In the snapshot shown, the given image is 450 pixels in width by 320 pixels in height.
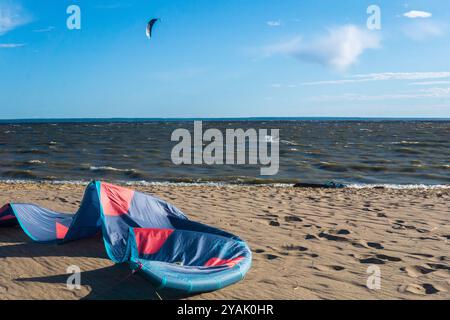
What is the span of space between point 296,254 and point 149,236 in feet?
6.16

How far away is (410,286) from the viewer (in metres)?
4.59

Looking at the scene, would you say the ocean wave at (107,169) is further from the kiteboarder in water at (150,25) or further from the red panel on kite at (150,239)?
the red panel on kite at (150,239)

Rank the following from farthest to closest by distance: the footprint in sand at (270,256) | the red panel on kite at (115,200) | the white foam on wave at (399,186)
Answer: the white foam on wave at (399,186) → the red panel on kite at (115,200) → the footprint in sand at (270,256)

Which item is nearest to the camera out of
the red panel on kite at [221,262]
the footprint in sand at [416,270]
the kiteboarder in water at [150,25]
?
the red panel on kite at [221,262]

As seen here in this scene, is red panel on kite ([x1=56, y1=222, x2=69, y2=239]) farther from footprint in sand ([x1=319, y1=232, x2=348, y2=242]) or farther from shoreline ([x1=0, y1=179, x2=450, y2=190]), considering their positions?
shoreline ([x1=0, y1=179, x2=450, y2=190])

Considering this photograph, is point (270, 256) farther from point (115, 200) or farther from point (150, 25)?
point (150, 25)

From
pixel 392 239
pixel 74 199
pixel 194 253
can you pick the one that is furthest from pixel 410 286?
pixel 74 199

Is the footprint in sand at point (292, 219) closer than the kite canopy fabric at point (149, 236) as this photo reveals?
No

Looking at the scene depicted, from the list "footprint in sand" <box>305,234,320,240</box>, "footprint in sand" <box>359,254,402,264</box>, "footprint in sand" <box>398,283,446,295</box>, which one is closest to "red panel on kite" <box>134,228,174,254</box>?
"footprint in sand" <box>305,234,320,240</box>

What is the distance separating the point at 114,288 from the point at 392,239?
13.3ft

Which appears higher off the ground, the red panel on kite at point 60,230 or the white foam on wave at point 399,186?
the red panel on kite at point 60,230

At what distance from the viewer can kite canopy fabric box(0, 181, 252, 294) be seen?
14.0ft

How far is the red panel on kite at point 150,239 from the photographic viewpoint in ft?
16.6

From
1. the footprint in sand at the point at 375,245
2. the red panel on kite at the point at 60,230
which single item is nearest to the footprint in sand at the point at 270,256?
the footprint in sand at the point at 375,245
